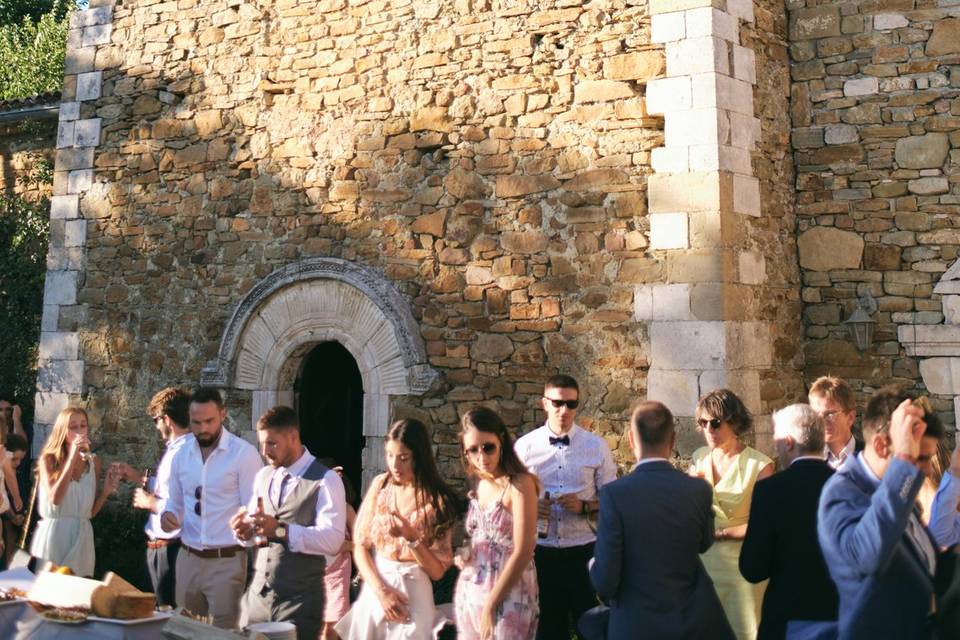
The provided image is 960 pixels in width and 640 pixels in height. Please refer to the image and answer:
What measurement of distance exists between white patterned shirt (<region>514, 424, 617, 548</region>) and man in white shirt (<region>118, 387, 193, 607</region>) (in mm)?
1813

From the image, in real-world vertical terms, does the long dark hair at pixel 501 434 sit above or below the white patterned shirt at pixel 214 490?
above

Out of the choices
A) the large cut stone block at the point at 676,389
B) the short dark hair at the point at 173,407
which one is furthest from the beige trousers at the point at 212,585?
the large cut stone block at the point at 676,389

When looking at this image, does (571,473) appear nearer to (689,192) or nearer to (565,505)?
(565,505)

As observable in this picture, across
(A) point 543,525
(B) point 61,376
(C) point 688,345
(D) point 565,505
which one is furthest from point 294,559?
(B) point 61,376

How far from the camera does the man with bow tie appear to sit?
5.13m

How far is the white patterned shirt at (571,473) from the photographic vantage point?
5.16 m

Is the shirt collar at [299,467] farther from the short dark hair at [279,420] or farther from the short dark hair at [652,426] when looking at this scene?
the short dark hair at [652,426]

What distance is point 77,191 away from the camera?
927 cm

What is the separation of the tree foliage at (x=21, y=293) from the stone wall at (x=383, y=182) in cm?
162

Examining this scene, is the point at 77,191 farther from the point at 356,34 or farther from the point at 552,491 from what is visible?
the point at 552,491

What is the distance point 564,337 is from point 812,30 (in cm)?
284

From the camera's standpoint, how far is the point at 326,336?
7.94 metres

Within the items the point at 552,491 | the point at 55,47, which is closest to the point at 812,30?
the point at 552,491

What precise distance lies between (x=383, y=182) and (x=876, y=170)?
11.5 feet
